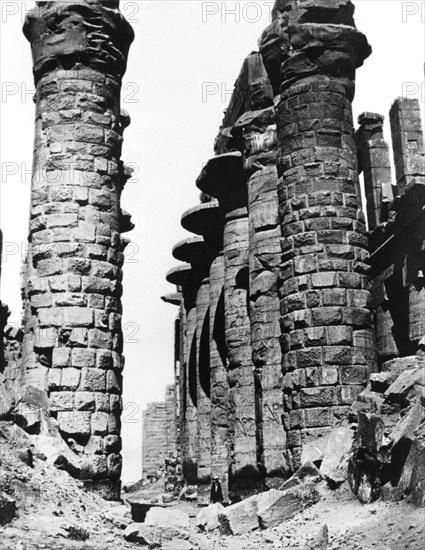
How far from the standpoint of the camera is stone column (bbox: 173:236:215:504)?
21344 millimetres

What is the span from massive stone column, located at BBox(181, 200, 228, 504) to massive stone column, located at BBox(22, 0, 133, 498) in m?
7.43

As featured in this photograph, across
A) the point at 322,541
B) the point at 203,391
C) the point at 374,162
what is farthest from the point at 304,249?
the point at 203,391

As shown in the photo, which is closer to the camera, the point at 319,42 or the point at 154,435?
the point at 319,42

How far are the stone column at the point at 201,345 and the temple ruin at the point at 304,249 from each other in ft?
7.23

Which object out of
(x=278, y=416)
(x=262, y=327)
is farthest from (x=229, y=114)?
(x=278, y=416)

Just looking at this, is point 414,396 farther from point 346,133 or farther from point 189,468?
point 189,468

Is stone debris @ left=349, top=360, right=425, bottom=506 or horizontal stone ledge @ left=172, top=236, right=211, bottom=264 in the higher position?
horizontal stone ledge @ left=172, top=236, right=211, bottom=264

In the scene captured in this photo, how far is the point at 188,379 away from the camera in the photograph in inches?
971

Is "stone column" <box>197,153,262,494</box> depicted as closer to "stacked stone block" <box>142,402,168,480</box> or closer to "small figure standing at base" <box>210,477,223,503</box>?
"small figure standing at base" <box>210,477,223,503</box>

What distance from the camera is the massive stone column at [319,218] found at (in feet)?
38.5

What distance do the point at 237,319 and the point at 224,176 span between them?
3.14m

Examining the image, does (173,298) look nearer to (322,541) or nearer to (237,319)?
(237,319)

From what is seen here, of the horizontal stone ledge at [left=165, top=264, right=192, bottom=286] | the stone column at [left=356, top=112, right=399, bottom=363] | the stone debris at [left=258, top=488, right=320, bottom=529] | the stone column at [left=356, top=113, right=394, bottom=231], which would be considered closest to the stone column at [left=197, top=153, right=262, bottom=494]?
the stone column at [left=356, top=112, right=399, bottom=363]

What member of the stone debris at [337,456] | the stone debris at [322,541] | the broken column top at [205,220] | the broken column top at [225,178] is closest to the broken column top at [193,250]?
the broken column top at [205,220]
